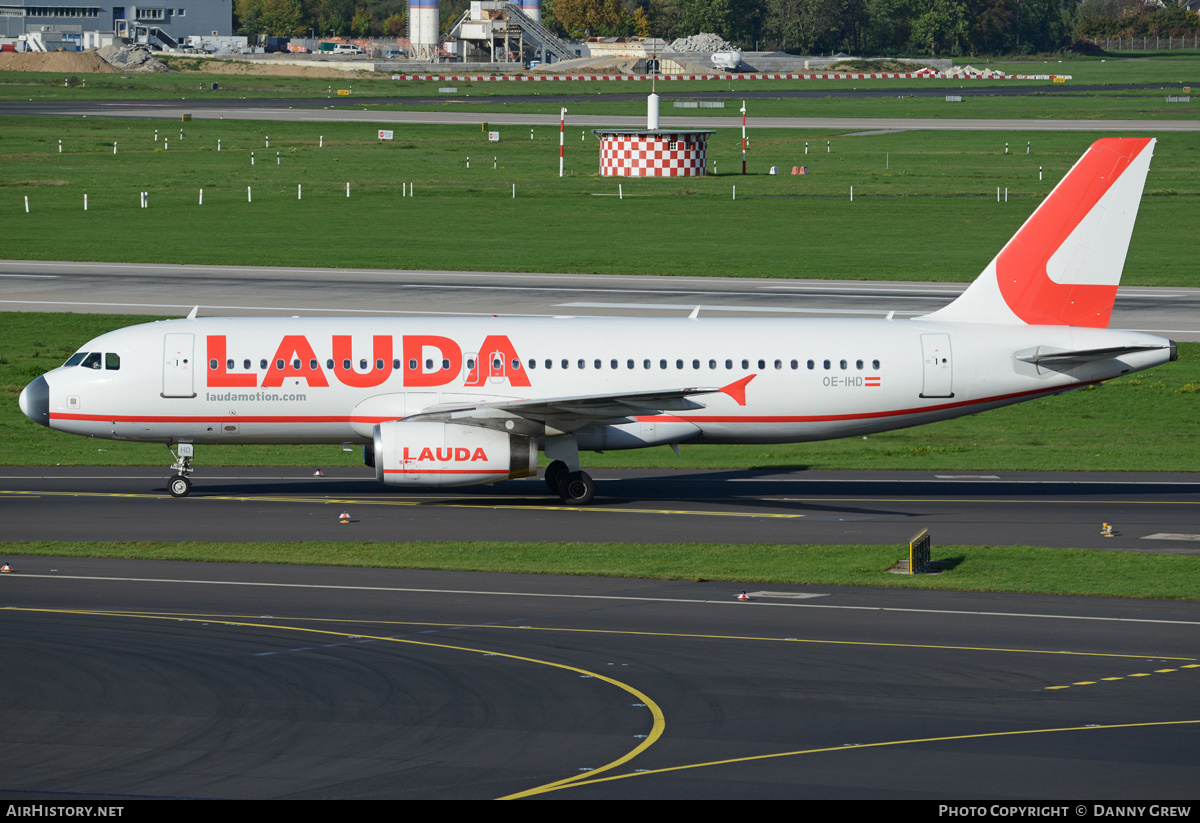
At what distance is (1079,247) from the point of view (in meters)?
39.8

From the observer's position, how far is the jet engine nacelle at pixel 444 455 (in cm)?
3709

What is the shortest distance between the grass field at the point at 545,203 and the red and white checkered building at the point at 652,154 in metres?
1.20

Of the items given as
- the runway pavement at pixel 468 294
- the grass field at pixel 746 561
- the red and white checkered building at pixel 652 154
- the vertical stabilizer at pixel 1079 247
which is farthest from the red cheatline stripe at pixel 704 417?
the red and white checkered building at pixel 652 154

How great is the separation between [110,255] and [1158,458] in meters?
57.8

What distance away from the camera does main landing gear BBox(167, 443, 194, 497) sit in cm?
3988

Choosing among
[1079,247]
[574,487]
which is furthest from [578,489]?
[1079,247]

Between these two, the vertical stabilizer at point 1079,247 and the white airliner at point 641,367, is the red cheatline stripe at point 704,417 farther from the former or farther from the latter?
the vertical stabilizer at point 1079,247

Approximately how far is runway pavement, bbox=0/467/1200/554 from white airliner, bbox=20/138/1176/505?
1676 mm

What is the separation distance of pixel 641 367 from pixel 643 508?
11.8ft

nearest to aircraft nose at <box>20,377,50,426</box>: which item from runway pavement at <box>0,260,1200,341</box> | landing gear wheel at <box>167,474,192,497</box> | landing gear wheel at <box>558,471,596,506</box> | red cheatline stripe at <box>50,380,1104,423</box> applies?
red cheatline stripe at <box>50,380,1104,423</box>

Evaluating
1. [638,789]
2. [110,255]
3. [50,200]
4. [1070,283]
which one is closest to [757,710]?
[638,789]
